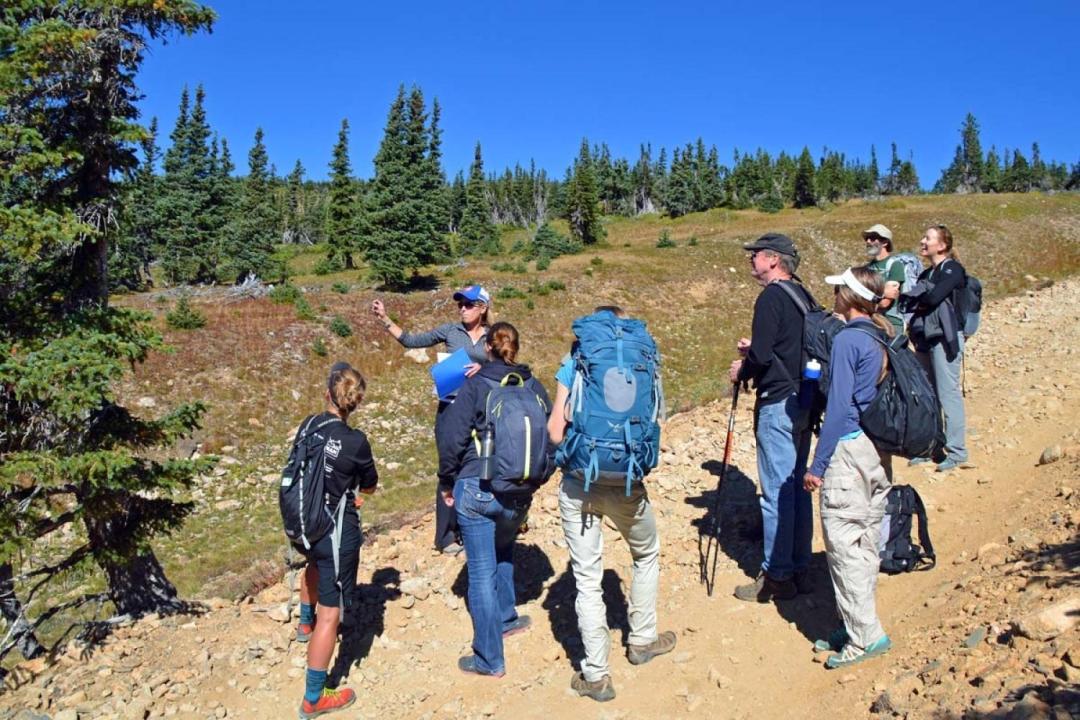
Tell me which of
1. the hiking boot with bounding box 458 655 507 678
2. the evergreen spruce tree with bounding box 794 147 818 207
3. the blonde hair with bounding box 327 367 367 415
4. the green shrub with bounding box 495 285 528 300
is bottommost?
the hiking boot with bounding box 458 655 507 678

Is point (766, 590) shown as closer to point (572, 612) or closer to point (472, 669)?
point (572, 612)

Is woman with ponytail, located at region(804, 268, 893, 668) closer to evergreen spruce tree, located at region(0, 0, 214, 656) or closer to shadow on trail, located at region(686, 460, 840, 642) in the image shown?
shadow on trail, located at region(686, 460, 840, 642)

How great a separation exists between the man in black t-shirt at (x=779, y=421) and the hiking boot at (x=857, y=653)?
2.67 ft

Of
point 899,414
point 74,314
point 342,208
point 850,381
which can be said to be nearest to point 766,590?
point 899,414

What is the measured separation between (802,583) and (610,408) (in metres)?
2.27

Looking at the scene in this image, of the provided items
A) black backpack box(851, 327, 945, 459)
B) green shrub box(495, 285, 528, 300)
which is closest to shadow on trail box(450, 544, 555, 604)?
black backpack box(851, 327, 945, 459)

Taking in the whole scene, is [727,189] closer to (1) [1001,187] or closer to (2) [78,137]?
(1) [1001,187]

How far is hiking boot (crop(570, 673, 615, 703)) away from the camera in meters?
4.06

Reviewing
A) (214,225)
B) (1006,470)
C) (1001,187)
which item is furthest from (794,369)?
(1001,187)

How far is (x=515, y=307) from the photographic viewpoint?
25312mm

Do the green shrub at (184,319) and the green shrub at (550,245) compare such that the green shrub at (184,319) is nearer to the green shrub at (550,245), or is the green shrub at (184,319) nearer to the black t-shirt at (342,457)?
the black t-shirt at (342,457)

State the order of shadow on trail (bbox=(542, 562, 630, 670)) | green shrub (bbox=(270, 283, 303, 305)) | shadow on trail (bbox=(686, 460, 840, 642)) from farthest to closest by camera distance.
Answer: green shrub (bbox=(270, 283, 303, 305)) < shadow on trail (bbox=(542, 562, 630, 670)) < shadow on trail (bbox=(686, 460, 840, 642))

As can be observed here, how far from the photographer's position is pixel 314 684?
4242mm

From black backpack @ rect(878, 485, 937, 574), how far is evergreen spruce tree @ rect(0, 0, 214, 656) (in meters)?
5.09
